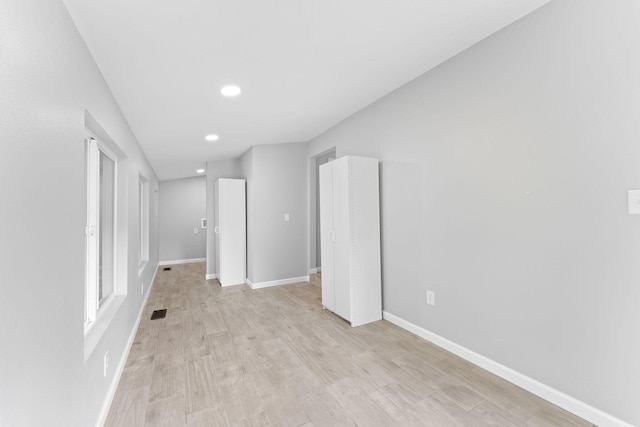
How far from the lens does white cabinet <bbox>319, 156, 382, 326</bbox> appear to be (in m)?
3.15

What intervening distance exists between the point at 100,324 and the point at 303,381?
1.49m

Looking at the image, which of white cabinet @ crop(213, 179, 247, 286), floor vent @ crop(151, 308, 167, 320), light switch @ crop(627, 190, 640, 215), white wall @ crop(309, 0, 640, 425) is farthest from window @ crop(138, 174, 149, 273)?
light switch @ crop(627, 190, 640, 215)

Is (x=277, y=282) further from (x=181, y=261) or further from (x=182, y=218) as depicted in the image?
(x=182, y=218)

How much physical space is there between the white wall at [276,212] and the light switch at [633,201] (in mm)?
4139

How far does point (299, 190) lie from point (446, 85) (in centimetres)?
314

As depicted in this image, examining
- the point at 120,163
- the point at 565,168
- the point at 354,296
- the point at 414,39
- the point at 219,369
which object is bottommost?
the point at 219,369

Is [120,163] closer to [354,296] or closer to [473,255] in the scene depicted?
[354,296]

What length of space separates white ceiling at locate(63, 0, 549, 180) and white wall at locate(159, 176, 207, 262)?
4888mm

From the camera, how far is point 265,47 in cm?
198

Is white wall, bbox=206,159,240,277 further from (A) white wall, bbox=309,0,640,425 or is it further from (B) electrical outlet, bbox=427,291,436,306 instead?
(B) electrical outlet, bbox=427,291,436,306

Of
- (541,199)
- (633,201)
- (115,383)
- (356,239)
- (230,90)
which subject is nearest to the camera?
(633,201)

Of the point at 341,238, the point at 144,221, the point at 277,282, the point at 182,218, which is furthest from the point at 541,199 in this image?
the point at 182,218

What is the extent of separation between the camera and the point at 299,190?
5.18m

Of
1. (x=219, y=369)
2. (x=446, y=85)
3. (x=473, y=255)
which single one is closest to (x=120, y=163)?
(x=219, y=369)
